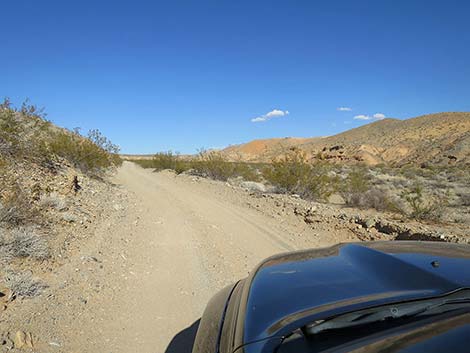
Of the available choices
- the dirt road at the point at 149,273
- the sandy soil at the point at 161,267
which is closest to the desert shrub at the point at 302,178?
the sandy soil at the point at 161,267

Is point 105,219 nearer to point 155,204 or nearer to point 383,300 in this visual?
point 155,204

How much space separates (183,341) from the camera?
3.95m

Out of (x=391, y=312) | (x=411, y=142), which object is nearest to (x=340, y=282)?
(x=391, y=312)

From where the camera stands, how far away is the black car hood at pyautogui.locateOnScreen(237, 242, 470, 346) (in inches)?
66.7

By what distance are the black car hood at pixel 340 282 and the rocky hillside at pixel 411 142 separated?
3762 cm

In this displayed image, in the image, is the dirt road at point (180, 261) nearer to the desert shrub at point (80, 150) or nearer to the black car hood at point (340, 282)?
the black car hood at point (340, 282)

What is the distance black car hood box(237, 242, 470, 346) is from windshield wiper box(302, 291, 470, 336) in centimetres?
3

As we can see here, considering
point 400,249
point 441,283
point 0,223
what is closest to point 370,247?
point 400,249

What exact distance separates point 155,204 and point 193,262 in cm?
629

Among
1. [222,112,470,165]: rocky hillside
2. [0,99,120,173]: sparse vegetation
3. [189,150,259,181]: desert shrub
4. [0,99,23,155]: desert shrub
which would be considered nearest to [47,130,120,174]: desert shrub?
[0,99,120,173]: sparse vegetation

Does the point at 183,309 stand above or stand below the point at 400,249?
below

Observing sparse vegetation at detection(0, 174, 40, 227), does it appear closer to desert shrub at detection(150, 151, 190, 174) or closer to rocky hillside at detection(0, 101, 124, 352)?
rocky hillside at detection(0, 101, 124, 352)

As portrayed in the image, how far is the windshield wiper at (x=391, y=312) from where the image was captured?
159 centimetres

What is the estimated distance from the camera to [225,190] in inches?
632
